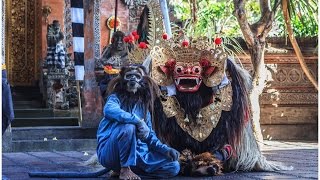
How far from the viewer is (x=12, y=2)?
15938mm

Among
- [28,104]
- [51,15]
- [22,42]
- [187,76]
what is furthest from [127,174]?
[22,42]

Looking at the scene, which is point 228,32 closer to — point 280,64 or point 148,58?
point 280,64

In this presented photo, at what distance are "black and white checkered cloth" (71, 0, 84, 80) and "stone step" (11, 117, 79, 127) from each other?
183 cm

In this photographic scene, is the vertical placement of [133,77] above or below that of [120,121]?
above

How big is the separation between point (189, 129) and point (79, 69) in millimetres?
4287

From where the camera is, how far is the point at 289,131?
1479 cm

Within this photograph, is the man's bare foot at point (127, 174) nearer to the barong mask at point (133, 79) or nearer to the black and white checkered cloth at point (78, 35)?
the barong mask at point (133, 79)

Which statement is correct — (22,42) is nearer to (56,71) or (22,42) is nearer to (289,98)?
(56,71)

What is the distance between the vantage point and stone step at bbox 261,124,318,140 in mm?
14672

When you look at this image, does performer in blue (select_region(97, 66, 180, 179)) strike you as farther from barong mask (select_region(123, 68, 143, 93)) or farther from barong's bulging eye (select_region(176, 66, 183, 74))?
barong's bulging eye (select_region(176, 66, 183, 74))

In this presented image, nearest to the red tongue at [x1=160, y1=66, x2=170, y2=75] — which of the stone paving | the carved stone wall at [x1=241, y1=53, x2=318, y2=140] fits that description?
the stone paving

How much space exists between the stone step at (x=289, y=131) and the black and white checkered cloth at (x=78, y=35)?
4.92 m

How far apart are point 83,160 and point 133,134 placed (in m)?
3.02

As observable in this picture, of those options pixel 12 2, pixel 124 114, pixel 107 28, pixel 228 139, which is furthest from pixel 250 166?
pixel 12 2
